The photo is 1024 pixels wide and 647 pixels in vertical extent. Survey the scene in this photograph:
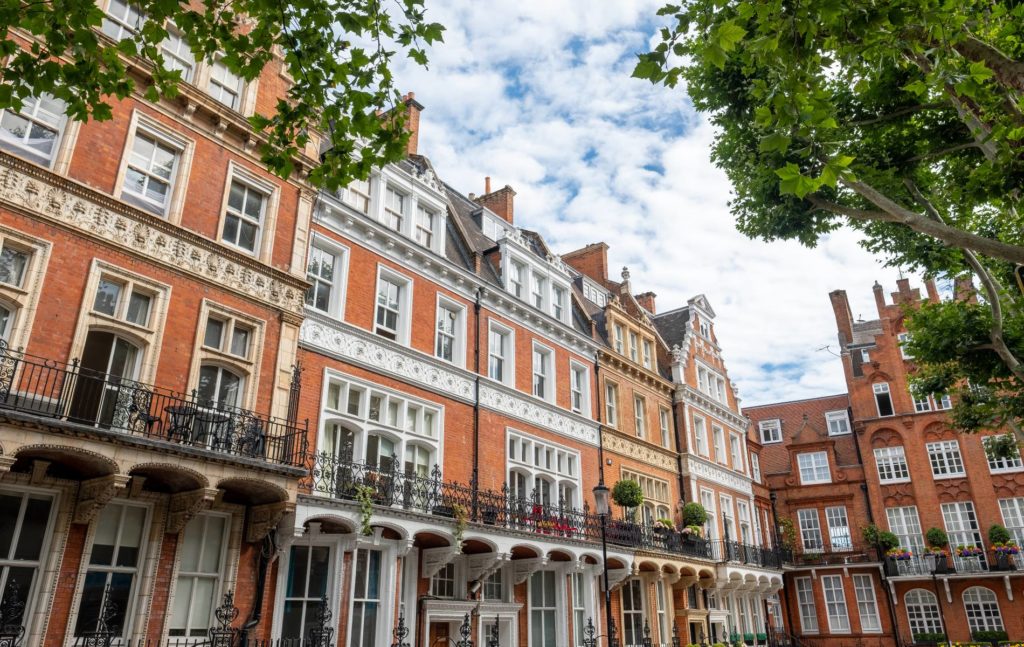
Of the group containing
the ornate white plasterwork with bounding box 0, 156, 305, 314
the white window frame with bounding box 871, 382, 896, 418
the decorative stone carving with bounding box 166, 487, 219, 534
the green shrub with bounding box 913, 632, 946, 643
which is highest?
the white window frame with bounding box 871, 382, 896, 418

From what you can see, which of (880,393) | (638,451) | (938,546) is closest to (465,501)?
(638,451)

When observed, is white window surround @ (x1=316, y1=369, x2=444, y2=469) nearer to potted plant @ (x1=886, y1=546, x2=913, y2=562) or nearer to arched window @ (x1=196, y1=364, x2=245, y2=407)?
arched window @ (x1=196, y1=364, x2=245, y2=407)

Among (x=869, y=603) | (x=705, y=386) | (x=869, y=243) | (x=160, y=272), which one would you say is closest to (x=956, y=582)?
(x=869, y=603)

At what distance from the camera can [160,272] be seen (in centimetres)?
1351

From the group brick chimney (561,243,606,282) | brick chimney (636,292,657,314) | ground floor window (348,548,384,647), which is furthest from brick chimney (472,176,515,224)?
ground floor window (348,548,384,647)

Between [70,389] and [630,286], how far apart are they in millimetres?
25667

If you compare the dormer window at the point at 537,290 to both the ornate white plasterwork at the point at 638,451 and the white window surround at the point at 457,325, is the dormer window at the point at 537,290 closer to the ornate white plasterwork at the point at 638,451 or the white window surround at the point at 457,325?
the white window surround at the point at 457,325

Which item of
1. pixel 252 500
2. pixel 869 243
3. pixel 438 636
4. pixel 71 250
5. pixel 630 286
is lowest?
pixel 438 636

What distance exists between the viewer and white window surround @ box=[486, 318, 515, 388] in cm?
2239

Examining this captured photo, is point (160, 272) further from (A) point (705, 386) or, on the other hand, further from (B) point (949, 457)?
(B) point (949, 457)

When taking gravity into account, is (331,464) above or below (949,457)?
below

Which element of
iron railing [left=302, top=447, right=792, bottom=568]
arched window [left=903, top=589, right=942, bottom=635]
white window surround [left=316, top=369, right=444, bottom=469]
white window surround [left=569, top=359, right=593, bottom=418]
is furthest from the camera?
arched window [left=903, top=589, right=942, bottom=635]

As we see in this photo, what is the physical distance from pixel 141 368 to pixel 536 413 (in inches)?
508

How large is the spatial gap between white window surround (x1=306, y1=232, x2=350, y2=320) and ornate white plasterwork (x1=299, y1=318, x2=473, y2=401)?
1.91ft
